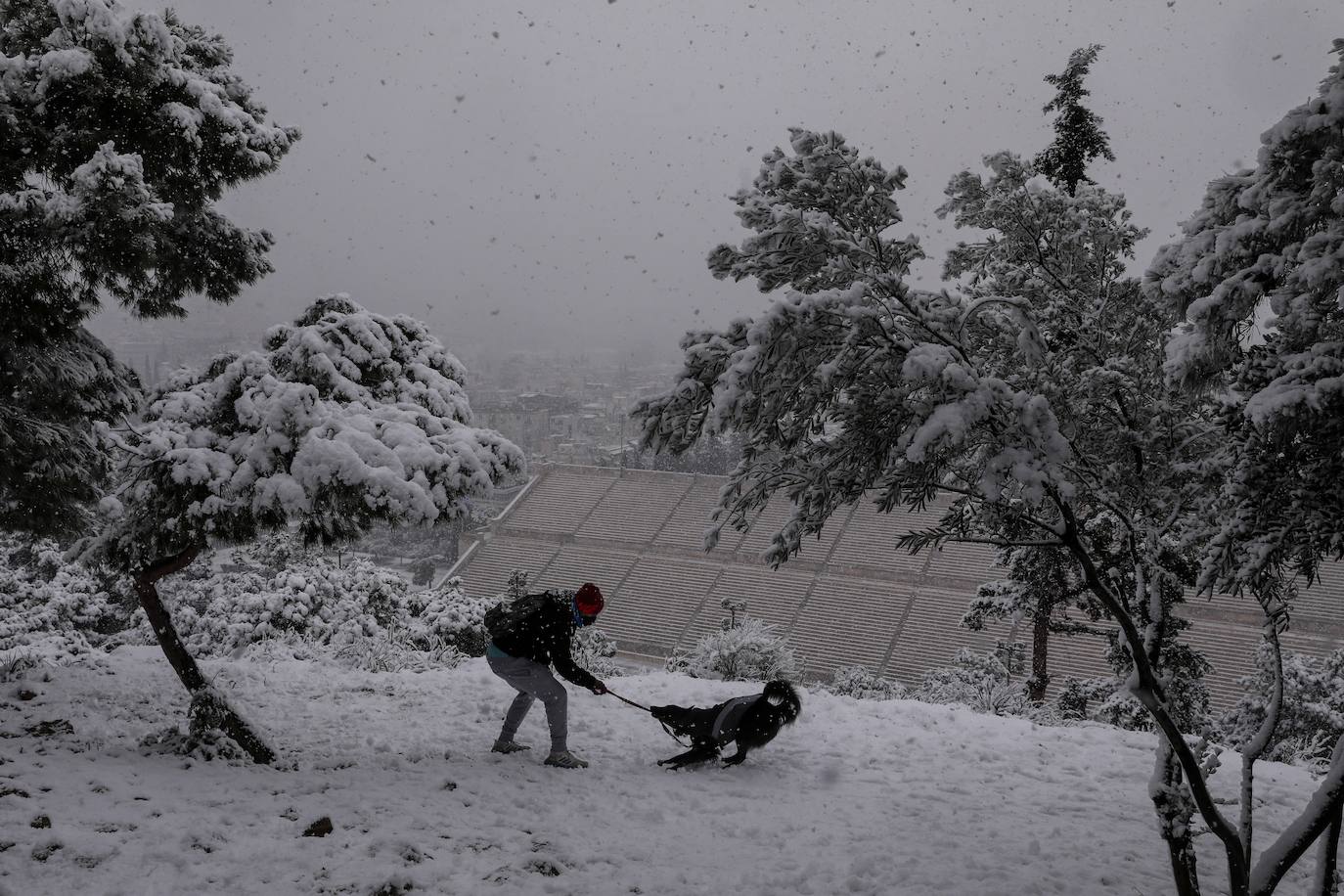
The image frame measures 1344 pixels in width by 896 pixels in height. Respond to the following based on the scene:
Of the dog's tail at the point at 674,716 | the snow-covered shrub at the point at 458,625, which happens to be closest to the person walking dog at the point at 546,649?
the dog's tail at the point at 674,716

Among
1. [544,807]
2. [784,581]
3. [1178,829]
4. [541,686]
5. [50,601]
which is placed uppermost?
[784,581]

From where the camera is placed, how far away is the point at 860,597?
30.9 meters

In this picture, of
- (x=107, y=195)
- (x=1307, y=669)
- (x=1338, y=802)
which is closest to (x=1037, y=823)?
(x=1338, y=802)

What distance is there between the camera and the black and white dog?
17.2 ft

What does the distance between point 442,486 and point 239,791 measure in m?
1.91

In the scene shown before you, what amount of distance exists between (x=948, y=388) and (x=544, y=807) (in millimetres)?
3279

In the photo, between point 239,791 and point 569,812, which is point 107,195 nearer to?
point 239,791

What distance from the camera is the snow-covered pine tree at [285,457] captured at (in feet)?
13.5

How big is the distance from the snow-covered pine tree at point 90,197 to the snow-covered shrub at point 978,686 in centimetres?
1000

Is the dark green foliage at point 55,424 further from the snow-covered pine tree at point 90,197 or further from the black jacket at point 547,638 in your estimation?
the black jacket at point 547,638

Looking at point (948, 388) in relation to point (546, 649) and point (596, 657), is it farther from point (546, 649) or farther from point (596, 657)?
point (596, 657)

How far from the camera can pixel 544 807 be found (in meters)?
4.24

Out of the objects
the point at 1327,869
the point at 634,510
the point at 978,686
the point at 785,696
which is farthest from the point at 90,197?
the point at 634,510

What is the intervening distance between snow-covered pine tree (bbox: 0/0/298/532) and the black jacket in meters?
2.73
